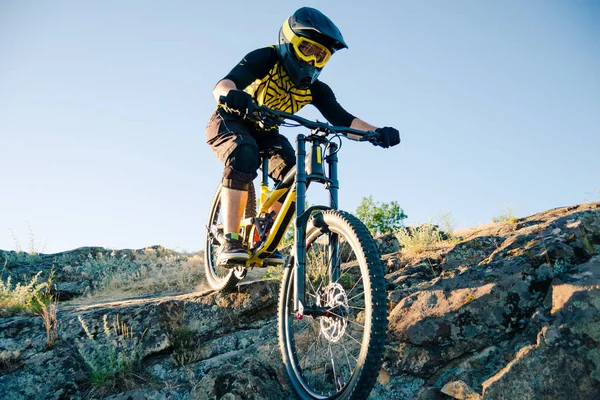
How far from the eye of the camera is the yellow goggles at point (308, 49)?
4434mm

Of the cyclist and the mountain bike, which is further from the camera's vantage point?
the cyclist

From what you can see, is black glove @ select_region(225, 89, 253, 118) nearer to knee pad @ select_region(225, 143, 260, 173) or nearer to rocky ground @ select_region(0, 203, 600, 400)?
knee pad @ select_region(225, 143, 260, 173)

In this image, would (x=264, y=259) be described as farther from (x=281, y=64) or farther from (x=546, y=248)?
(x=546, y=248)

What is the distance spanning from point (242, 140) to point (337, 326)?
203cm

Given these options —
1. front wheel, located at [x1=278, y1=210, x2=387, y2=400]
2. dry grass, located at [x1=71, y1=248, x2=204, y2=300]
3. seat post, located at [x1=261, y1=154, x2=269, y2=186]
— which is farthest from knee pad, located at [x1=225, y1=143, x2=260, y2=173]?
dry grass, located at [x1=71, y1=248, x2=204, y2=300]

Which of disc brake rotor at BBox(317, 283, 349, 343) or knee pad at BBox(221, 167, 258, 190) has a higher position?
knee pad at BBox(221, 167, 258, 190)

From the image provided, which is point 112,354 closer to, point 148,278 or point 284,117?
point 284,117

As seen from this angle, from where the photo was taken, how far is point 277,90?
491cm

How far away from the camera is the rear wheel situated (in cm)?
550

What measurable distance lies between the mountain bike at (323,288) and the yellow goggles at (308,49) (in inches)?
35.6

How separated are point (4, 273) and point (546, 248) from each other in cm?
895

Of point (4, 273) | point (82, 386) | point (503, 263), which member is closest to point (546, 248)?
point (503, 263)

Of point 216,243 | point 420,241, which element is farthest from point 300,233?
point 420,241

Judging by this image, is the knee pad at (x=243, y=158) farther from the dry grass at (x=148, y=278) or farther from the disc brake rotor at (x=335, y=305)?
the dry grass at (x=148, y=278)
